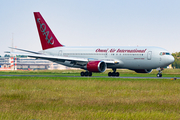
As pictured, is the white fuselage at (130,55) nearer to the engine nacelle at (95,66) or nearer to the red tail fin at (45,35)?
the engine nacelle at (95,66)

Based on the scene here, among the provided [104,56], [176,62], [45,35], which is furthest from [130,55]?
[176,62]

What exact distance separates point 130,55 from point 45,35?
50.7 ft

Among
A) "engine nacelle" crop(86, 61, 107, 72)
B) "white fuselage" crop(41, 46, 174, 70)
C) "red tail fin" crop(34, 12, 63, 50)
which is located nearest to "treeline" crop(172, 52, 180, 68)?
"red tail fin" crop(34, 12, 63, 50)

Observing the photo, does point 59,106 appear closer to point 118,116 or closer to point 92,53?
point 118,116

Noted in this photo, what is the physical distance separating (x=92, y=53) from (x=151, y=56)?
9440mm

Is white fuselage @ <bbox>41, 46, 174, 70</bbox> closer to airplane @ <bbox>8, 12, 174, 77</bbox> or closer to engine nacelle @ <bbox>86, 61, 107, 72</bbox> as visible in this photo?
airplane @ <bbox>8, 12, 174, 77</bbox>

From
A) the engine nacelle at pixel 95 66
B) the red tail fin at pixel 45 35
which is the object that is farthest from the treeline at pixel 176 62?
the engine nacelle at pixel 95 66

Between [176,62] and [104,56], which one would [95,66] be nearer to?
[104,56]

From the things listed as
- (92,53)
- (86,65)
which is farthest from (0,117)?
(92,53)

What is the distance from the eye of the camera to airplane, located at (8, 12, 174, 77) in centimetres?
4375

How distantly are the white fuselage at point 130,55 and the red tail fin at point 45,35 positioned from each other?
3831mm

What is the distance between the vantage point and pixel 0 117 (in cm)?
1229

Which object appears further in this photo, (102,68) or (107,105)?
(102,68)

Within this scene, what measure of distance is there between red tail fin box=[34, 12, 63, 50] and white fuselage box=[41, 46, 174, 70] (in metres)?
3.83
